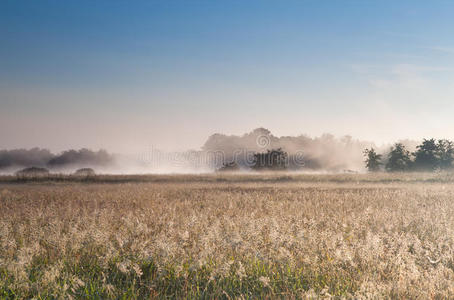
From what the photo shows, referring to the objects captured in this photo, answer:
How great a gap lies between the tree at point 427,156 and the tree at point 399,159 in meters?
1.57

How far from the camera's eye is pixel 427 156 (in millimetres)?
61500

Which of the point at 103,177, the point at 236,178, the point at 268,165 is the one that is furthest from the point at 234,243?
the point at 268,165

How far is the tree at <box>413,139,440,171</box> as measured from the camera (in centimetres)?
6094

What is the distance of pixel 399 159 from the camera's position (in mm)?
60656

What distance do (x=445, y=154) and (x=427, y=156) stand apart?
10.8 ft

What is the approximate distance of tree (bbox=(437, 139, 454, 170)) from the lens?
200 feet

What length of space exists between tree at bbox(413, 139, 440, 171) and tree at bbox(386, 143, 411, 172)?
1.57 meters

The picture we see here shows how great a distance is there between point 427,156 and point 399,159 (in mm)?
5085

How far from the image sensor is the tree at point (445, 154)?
6097cm

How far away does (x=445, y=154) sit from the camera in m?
62.0

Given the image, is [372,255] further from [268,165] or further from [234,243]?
[268,165]

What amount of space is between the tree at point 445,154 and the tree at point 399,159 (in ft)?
16.0

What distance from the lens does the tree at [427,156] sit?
60.9 metres

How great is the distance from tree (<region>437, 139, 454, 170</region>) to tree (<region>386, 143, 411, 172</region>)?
487 centimetres
